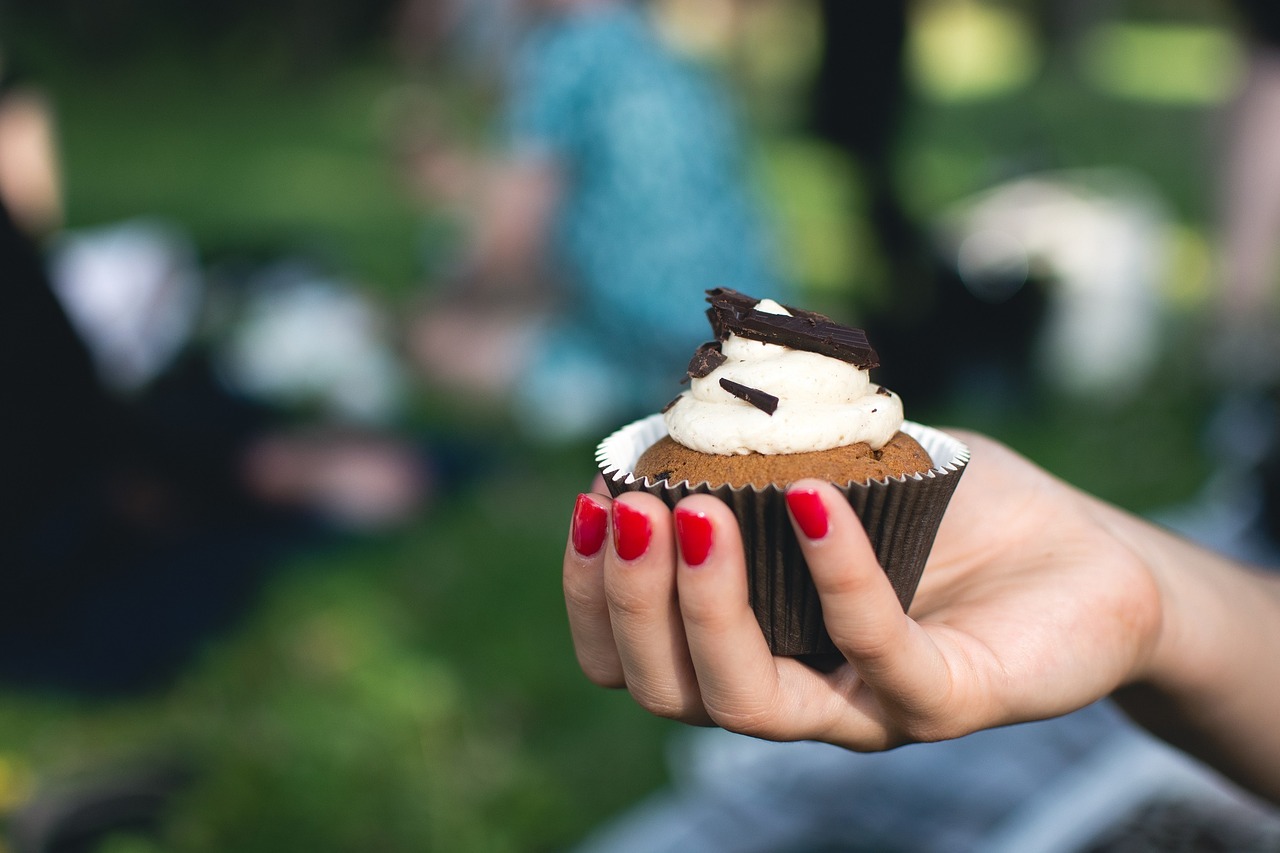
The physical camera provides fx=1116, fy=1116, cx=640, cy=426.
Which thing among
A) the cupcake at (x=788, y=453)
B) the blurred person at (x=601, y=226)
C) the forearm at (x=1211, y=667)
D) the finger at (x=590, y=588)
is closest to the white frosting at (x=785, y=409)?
the cupcake at (x=788, y=453)

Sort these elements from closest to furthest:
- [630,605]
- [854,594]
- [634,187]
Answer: [854,594]
[630,605]
[634,187]

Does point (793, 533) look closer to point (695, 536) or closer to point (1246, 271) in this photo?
point (695, 536)

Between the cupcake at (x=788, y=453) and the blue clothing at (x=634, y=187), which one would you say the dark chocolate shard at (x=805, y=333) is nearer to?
the cupcake at (x=788, y=453)

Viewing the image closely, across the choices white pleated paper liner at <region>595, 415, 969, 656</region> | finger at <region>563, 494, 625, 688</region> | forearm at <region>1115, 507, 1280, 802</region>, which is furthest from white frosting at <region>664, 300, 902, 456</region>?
forearm at <region>1115, 507, 1280, 802</region>

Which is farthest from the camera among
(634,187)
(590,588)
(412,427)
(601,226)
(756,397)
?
(412,427)

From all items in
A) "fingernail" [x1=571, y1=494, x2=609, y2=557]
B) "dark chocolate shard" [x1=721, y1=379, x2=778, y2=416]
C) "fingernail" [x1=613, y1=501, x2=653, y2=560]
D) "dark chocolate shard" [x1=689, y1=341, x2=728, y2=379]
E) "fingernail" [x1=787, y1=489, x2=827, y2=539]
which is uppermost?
"dark chocolate shard" [x1=689, y1=341, x2=728, y2=379]

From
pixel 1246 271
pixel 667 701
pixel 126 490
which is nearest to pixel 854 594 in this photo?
pixel 667 701

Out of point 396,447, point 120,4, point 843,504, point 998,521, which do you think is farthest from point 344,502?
point 120,4

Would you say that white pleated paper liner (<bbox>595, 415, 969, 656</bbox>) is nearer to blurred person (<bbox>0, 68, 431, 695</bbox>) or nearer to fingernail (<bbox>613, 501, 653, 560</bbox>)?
fingernail (<bbox>613, 501, 653, 560</bbox>)
